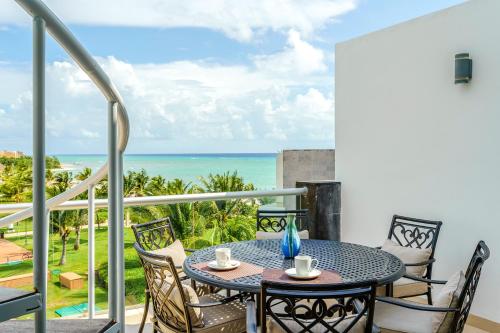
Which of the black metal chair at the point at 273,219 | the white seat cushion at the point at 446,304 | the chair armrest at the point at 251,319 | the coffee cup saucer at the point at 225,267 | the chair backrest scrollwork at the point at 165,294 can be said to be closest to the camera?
the chair armrest at the point at 251,319

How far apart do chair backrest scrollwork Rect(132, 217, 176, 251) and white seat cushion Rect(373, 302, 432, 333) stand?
1.80 meters

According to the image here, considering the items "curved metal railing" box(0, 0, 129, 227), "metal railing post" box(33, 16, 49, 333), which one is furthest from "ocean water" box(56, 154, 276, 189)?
"metal railing post" box(33, 16, 49, 333)

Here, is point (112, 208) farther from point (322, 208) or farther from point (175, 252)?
point (322, 208)

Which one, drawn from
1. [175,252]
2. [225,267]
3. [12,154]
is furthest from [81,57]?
[175,252]

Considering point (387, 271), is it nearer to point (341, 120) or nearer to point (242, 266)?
point (242, 266)

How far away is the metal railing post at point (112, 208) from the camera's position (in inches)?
54.6

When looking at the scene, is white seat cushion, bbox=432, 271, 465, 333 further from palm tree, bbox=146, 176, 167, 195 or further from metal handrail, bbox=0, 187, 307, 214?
palm tree, bbox=146, 176, 167, 195

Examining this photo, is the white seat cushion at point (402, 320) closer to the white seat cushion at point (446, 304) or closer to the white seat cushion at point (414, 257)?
the white seat cushion at point (446, 304)

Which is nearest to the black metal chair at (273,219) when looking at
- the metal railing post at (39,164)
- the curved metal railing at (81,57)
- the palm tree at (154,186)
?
the curved metal railing at (81,57)

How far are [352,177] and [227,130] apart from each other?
28.1m

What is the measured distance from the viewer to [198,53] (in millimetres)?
33594

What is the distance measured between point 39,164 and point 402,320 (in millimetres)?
2486

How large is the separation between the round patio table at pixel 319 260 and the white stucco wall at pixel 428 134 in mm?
1225

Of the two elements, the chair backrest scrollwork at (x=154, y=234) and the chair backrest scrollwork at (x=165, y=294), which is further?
the chair backrest scrollwork at (x=154, y=234)
